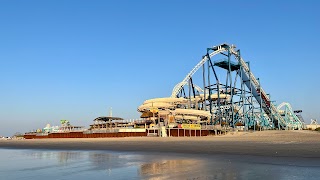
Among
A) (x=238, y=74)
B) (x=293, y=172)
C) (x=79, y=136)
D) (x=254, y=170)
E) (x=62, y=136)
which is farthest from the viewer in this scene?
(x=238, y=74)

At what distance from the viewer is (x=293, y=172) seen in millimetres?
8047

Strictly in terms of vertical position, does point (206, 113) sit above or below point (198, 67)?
below

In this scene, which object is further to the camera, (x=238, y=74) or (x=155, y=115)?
(x=238, y=74)

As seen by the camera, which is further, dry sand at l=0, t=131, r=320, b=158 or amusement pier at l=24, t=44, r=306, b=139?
amusement pier at l=24, t=44, r=306, b=139

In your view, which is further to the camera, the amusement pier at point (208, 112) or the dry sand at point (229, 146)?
the amusement pier at point (208, 112)

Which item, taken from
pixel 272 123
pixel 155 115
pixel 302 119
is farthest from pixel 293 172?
pixel 302 119

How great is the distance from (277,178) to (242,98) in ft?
210

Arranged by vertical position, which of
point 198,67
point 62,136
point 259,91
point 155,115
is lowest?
point 62,136

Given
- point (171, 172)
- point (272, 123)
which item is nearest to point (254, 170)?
point (171, 172)

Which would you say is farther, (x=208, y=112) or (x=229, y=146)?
(x=208, y=112)

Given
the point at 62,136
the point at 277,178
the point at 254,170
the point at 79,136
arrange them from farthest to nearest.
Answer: the point at 62,136 < the point at 79,136 < the point at 254,170 < the point at 277,178

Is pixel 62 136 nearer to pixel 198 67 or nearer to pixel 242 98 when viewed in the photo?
pixel 198 67

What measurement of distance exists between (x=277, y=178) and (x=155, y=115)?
53.7 meters

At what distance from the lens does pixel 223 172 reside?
8414 mm
